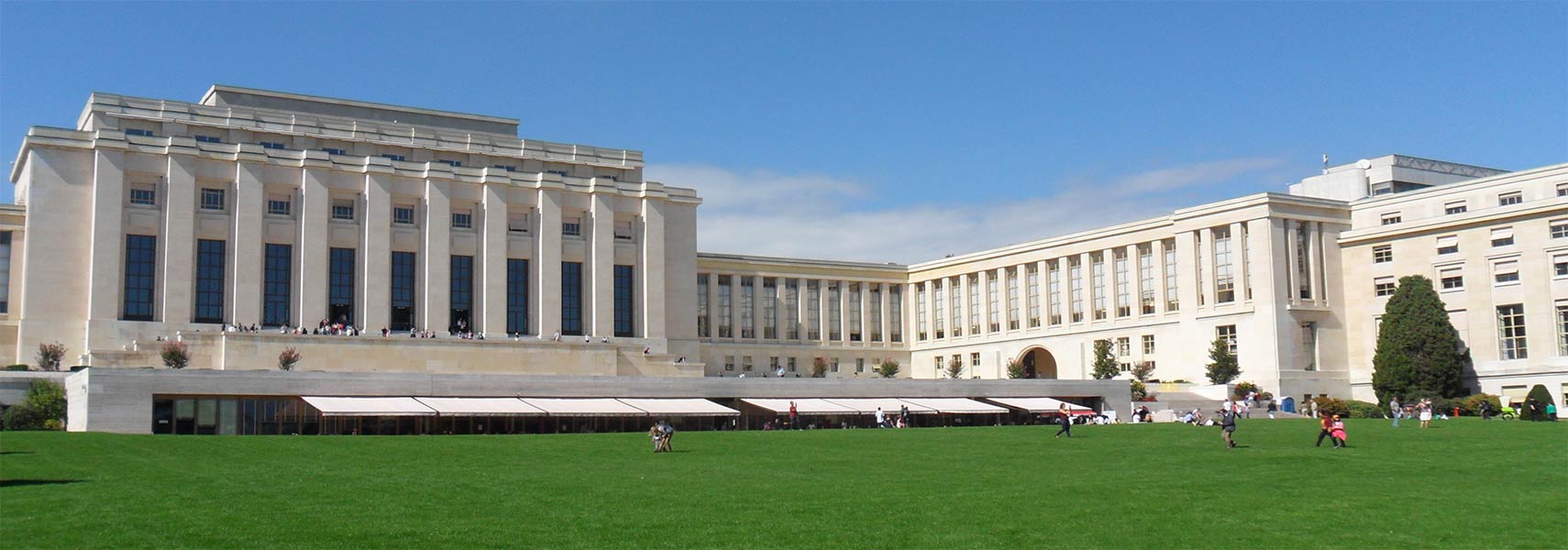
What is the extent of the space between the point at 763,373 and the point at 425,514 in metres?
66.9

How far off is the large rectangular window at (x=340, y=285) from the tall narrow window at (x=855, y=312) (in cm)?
3636

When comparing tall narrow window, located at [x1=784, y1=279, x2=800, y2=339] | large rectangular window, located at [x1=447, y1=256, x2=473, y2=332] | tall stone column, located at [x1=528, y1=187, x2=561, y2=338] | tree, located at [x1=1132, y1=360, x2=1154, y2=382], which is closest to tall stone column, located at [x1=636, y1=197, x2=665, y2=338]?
tall stone column, located at [x1=528, y1=187, x2=561, y2=338]

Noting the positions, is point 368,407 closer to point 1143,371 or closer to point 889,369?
point 889,369

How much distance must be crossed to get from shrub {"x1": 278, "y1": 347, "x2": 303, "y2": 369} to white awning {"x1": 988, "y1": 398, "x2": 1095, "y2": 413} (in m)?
31.6

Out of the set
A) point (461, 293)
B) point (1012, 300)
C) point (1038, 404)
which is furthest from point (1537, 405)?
point (461, 293)

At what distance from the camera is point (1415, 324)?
7025 cm

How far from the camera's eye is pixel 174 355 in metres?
57.4

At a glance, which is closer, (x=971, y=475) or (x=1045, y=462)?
(x=971, y=475)

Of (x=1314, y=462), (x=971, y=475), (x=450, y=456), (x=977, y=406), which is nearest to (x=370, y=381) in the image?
(x=450, y=456)

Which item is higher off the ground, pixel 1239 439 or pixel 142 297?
pixel 142 297

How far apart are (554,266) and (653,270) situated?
6129 mm

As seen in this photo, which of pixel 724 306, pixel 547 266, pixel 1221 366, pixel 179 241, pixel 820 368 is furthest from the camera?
pixel 724 306

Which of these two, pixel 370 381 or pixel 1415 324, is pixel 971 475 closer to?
pixel 370 381

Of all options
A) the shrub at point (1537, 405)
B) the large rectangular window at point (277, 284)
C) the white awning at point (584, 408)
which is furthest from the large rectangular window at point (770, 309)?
the shrub at point (1537, 405)
